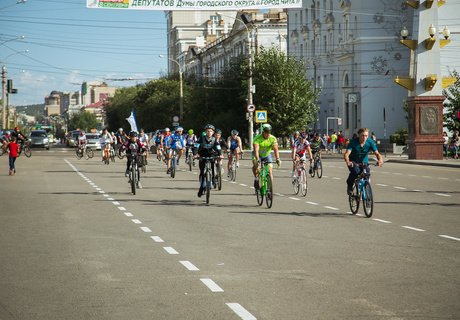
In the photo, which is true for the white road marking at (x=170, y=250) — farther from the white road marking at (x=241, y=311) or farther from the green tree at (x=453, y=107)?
the green tree at (x=453, y=107)

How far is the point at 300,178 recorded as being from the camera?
973 inches

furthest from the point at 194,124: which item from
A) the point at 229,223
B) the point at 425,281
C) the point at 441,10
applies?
the point at 425,281

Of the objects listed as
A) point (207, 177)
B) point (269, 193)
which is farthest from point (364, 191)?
point (207, 177)

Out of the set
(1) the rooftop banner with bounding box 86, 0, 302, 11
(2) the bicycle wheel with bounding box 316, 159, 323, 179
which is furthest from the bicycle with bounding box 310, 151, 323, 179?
(1) the rooftop banner with bounding box 86, 0, 302, 11

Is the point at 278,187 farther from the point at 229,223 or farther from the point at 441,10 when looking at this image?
the point at 441,10

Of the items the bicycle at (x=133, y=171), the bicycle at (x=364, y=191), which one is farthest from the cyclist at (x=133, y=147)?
the bicycle at (x=364, y=191)

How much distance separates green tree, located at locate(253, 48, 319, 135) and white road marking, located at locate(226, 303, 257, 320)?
217 feet

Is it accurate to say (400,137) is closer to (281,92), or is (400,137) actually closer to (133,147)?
(281,92)

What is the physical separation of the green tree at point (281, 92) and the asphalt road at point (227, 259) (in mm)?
51921

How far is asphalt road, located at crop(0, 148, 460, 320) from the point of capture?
8289 mm

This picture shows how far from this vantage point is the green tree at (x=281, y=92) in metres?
74.8

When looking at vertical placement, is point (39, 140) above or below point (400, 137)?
below

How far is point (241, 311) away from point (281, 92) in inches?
2635

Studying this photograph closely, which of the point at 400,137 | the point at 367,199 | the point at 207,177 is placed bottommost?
the point at 367,199
